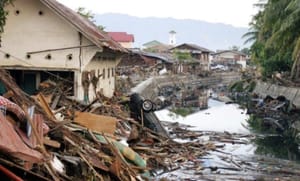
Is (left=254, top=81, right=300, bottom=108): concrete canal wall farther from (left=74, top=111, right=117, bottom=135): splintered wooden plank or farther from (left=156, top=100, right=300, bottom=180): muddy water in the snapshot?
(left=74, top=111, right=117, bottom=135): splintered wooden plank

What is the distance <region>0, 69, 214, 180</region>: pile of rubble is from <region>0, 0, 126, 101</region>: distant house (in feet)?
8.21

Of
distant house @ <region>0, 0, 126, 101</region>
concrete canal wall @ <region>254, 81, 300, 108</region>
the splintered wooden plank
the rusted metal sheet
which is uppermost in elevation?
distant house @ <region>0, 0, 126, 101</region>

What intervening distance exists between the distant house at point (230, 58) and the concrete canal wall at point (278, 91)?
2114 inches

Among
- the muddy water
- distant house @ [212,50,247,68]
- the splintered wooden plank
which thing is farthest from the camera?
distant house @ [212,50,247,68]

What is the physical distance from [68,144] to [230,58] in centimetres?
10899

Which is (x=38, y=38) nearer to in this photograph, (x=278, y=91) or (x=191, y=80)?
(x=278, y=91)

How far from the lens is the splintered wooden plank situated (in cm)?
1473

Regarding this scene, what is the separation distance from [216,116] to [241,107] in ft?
28.6

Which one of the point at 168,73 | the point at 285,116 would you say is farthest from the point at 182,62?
the point at 285,116

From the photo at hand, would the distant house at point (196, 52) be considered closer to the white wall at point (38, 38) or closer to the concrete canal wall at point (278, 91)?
the concrete canal wall at point (278, 91)

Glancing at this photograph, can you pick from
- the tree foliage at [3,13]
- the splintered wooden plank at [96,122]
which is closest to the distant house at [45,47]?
the tree foliage at [3,13]

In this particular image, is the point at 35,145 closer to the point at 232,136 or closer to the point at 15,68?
the point at 15,68

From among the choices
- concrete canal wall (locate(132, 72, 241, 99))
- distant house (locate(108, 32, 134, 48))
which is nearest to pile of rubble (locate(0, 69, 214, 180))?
concrete canal wall (locate(132, 72, 241, 99))

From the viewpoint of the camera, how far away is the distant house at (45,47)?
2217 cm
